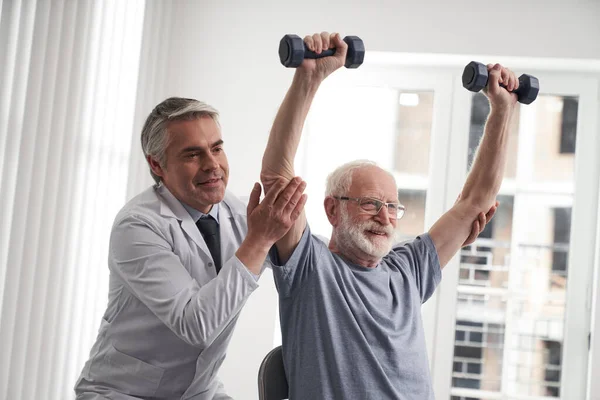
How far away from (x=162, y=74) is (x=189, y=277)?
2324 mm

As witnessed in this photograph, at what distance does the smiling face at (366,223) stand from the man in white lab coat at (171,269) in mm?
310

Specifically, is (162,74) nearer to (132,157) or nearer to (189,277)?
(132,157)

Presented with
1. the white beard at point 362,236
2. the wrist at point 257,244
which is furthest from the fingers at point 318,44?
the white beard at point 362,236

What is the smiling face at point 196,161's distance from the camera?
1.79m

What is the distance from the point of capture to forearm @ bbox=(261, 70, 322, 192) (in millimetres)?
1550

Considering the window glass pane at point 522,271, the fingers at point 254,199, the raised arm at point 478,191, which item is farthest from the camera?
the window glass pane at point 522,271

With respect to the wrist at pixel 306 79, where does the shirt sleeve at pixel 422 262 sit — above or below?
below

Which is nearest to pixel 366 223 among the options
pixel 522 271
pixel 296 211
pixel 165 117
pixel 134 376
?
pixel 296 211

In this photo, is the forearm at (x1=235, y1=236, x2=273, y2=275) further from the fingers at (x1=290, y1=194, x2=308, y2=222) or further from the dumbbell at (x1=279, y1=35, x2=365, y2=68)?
the dumbbell at (x1=279, y1=35, x2=365, y2=68)

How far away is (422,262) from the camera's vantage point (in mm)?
2029

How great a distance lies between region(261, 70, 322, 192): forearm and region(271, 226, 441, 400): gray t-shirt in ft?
0.69

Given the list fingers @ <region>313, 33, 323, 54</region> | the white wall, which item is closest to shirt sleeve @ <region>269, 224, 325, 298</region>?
fingers @ <region>313, 33, 323, 54</region>

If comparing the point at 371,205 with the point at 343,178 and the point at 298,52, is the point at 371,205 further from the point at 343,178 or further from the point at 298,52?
the point at 298,52

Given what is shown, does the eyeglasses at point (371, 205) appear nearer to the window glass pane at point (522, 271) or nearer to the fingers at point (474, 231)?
the fingers at point (474, 231)
